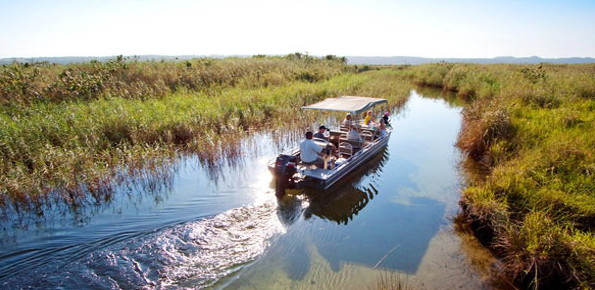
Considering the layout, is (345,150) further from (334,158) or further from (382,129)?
(382,129)

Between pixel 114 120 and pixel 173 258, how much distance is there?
738 centimetres

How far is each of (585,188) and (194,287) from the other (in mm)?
7931

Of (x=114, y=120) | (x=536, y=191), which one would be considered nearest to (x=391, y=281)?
(x=536, y=191)

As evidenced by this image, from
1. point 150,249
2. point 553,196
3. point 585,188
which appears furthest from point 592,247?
point 150,249

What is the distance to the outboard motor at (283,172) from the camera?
727 centimetres

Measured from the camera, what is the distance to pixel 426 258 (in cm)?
576

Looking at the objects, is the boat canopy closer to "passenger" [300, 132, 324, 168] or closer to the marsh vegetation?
"passenger" [300, 132, 324, 168]

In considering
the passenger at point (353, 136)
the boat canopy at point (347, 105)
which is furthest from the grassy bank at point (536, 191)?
the boat canopy at point (347, 105)

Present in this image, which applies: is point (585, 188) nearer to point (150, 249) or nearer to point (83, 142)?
point (150, 249)

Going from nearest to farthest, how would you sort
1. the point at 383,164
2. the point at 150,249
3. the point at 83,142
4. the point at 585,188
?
the point at 150,249 < the point at 585,188 < the point at 83,142 < the point at 383,164

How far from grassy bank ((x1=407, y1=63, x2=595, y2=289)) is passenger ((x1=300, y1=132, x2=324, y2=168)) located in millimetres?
3721

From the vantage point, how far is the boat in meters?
7.38

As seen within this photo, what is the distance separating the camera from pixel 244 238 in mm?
6039

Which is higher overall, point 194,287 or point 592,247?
point 592,247
